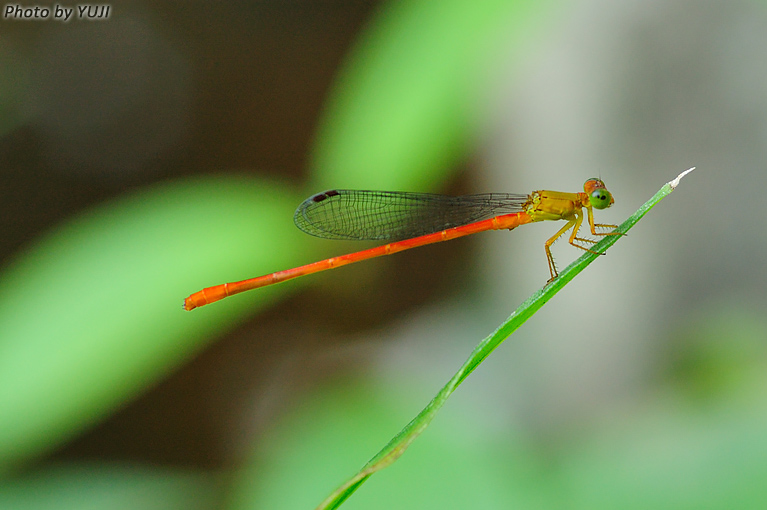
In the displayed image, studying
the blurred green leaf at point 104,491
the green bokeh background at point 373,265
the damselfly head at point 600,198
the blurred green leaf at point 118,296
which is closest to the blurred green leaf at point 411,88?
the green bokeh background at point 373,265

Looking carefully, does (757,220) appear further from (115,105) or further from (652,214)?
(115,105)

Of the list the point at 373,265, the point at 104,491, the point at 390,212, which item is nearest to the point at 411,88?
the point at 390,212

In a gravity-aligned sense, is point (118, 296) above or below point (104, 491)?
above

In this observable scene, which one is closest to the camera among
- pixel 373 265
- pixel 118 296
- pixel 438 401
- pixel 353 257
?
pixel 438 401

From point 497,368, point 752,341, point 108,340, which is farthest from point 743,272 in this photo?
point 108,340

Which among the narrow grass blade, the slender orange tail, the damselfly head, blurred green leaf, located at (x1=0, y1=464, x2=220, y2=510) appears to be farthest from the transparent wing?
the narrow grass blade

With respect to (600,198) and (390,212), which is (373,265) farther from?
(600,198)
